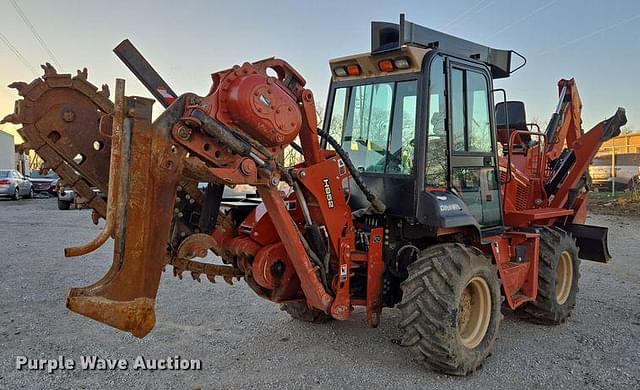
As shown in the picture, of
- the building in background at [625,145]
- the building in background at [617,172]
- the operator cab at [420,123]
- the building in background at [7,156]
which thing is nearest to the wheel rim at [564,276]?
the operator cab at [420,123]

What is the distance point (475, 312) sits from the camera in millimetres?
4922

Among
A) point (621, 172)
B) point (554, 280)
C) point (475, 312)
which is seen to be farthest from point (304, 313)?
point (621, 172)

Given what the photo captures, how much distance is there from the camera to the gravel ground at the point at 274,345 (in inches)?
169

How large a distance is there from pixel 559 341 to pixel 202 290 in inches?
175

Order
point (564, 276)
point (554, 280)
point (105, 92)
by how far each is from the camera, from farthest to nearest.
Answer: point (564, 276) < point (554, 280) < point (105, 92)

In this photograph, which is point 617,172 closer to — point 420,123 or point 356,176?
point 420,123

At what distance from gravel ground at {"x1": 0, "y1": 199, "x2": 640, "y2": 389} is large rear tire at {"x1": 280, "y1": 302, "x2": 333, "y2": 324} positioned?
0.33 feet

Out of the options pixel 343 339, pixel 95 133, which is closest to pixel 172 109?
pixel 95 133

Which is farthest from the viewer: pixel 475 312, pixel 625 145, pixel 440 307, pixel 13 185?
pixel 625 145

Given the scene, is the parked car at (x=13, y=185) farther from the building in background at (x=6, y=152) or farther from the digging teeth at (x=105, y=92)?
the digging teeth at (x=105, y=92)

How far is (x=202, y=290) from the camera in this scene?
7.17 meters

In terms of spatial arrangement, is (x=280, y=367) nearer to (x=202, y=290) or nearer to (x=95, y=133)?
(x=95, y=133)

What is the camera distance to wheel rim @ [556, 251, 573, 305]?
21.0ft

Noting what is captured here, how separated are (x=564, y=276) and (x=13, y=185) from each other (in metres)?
24.8
